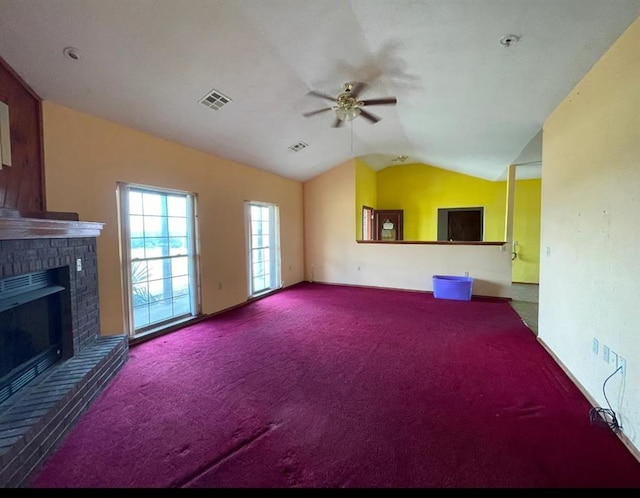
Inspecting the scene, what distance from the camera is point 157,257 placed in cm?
370

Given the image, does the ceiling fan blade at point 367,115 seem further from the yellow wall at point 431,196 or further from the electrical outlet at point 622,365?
the yellow wall at point 431,196

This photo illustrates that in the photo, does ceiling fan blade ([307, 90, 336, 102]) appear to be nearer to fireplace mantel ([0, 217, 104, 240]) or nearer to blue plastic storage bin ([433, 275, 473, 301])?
fireplace mantel ([0, 217, 104, 240])

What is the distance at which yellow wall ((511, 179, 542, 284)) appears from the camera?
654cm

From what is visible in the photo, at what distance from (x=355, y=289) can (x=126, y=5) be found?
545 centimetres

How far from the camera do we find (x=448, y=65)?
2568mm

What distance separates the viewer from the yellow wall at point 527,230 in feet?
21.5

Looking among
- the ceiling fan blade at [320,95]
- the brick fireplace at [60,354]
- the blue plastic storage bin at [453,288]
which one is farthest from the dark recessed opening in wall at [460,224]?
the brick fireplace at [60,354]

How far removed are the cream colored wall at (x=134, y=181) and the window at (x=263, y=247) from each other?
0.78ft

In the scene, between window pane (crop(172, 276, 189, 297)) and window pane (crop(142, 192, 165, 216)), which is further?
window pane (crop(172, 276, 189, 297))

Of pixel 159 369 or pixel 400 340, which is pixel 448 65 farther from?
pixel 159 369

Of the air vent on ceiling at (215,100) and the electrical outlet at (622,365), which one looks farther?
the air vent on ceiling at (215,100)

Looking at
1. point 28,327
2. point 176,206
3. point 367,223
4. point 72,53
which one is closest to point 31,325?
point 28,327

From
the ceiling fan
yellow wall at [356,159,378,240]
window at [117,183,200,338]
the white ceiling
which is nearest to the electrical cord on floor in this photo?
the white ceiling

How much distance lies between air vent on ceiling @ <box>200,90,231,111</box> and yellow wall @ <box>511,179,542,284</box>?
6.63 m
